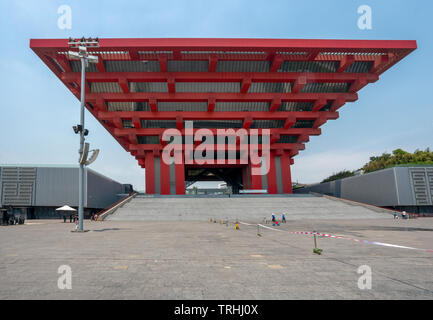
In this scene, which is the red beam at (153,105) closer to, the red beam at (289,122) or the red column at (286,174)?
the red beam at (289,122)

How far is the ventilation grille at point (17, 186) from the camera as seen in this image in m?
37.1

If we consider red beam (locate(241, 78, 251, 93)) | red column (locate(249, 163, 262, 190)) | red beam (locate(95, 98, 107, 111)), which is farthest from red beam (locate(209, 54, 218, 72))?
red column (locate(249, 163, 262, 190))

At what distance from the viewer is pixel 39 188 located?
3794 cm

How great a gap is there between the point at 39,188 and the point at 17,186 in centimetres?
286

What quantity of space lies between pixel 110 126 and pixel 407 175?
48.7 metres

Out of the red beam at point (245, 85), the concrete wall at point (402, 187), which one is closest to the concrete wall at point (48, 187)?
the red beam at point (245, 85)

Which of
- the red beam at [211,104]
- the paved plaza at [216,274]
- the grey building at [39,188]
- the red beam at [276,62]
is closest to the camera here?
the paved plaza at [216,274]

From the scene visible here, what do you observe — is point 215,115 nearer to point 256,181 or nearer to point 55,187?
point 256,181

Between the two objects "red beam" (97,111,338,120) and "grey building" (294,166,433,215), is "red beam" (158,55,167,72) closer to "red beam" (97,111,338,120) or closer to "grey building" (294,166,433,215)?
"red beam" (97,111,338,120)

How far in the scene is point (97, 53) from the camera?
33781 mm
